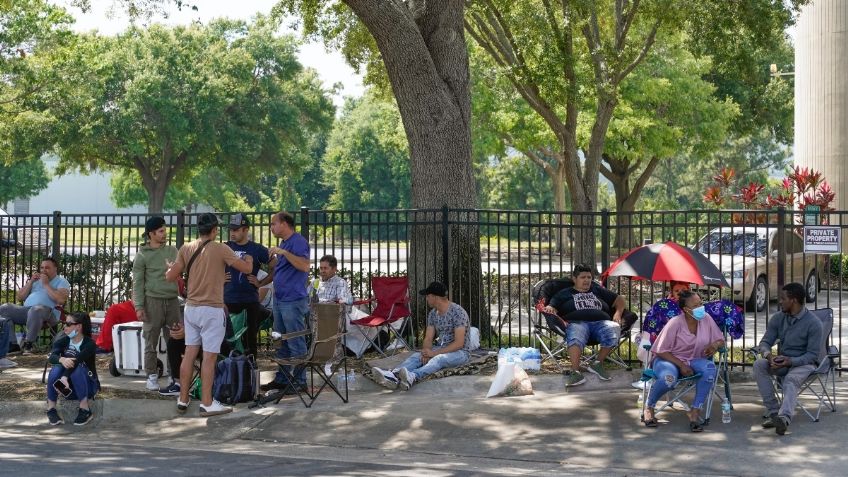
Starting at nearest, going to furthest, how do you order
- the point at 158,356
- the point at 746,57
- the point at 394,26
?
the point at 158,356 < the point at 394,26 < the point at 746,57

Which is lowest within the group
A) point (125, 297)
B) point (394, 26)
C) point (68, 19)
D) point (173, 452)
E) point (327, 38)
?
A: point (173, 452)

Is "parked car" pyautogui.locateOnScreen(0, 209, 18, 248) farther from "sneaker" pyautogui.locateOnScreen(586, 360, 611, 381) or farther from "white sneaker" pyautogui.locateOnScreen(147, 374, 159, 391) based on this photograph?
"sneaker" pyautogui.locateOnScreen(586, 360, 611, 381)

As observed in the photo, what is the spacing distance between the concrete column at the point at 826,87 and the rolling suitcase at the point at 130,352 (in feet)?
74.9

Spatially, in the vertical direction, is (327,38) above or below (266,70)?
below

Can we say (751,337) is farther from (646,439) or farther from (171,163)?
(171,163)

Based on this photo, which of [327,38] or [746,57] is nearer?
[746,57]

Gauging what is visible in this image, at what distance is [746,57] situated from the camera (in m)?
21.8

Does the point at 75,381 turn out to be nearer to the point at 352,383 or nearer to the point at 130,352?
the point at 130,352

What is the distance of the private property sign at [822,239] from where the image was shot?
471 inches

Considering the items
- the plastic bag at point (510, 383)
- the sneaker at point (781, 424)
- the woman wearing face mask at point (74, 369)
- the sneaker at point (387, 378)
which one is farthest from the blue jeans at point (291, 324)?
the sneaker at point (781, 424)

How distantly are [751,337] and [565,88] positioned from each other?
381 inches

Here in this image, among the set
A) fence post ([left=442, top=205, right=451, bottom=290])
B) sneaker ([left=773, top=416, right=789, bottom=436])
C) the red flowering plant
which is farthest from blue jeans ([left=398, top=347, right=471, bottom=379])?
the red flowering plant

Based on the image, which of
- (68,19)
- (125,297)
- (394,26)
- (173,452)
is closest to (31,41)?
(68,19)

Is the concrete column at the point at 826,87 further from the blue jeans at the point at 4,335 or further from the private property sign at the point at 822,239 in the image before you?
the blue jeans at the point at 4,335
